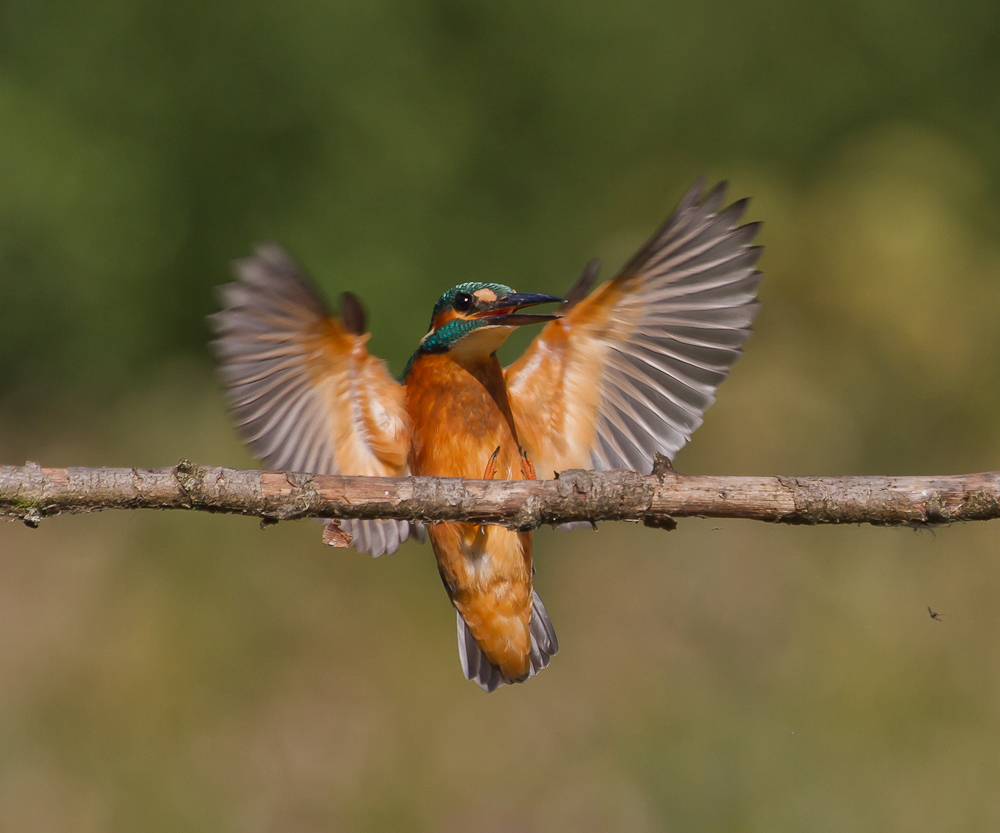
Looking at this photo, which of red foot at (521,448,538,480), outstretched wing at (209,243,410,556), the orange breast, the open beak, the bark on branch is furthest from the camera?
red foot at (521,448,538,480)

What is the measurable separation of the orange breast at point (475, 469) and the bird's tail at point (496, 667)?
0.30ft

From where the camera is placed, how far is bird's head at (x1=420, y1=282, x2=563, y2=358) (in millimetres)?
2541

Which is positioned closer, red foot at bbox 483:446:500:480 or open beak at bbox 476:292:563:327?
open beak at bbox 476:292:563:327

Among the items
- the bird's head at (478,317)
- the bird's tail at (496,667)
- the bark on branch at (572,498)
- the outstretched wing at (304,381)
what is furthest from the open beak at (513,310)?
the bird's tail at (496,667)

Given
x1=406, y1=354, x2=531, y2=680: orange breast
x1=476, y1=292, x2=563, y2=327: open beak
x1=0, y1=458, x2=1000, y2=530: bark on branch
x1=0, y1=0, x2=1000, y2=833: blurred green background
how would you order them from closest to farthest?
x1=0, y1=458, x2=1000, y2=530: bark on branch
x1=476, y1=292, x2=563, y2=327: open beak
x1=406, y1=354, x2=531, y2=680: orange breast
x1=0, y1=0, x2=1000, y2=833: blurred green background

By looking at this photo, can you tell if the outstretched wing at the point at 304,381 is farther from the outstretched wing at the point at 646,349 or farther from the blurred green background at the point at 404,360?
the blurred green background at the point at 404,360

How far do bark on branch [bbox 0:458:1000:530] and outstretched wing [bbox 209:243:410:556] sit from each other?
77 cm

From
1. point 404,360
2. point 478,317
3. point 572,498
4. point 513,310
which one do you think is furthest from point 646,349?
point 404,360

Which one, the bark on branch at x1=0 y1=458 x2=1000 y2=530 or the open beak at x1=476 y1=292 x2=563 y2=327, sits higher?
the open beak at x1=476 y1=292 x2=563 y2=327

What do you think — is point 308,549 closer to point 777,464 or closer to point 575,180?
point 777,464

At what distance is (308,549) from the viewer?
4793 mm

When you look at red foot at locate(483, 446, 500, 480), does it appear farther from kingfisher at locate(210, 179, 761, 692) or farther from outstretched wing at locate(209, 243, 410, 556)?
outstretched wing at locate(209, 243, 410, 556)

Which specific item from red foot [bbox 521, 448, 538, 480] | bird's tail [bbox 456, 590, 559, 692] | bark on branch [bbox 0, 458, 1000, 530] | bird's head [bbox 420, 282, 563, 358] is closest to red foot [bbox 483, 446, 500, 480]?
red foot [bbox 521, 448, 538, 480]

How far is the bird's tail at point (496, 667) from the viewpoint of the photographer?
2850mm
